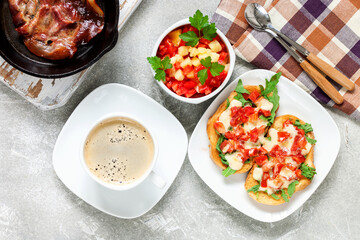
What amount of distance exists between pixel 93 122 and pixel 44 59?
36 cm

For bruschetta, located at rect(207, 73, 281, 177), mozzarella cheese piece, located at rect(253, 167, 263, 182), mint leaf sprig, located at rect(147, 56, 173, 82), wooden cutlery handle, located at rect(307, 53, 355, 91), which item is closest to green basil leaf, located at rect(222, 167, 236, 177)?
bruschetta, located at rect(207, 73, 281, 177)

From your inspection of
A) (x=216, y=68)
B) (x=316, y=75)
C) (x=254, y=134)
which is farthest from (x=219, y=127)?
(x=316, y=75)

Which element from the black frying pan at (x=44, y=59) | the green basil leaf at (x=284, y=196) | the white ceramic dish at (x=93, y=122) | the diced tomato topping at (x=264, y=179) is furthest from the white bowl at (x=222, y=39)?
the green basil leaf at (x=284, y=196)

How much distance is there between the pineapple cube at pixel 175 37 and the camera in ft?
6.00

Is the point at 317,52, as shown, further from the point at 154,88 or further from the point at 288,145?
the point at 154,88

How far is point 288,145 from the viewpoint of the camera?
186 centimetres

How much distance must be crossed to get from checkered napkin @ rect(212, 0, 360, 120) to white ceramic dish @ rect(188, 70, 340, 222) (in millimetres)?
76

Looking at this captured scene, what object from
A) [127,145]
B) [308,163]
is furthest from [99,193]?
[308,163]

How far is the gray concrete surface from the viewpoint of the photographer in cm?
199

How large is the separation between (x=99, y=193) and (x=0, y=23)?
2.82 feet

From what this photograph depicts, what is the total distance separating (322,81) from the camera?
190 cm

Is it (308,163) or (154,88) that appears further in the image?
(154,88)

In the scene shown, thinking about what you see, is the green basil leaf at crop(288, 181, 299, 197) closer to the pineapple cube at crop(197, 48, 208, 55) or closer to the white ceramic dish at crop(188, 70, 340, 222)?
the white ceramic dish at crop(188, 70, 340, 222)

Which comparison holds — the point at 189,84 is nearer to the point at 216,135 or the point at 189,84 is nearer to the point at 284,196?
the point at 216,135
